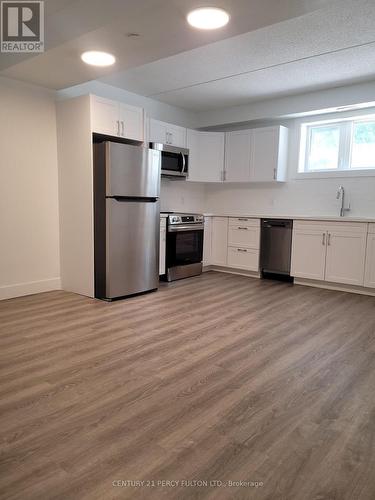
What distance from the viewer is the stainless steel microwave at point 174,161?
494 centimetres

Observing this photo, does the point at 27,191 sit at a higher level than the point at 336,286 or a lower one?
higher

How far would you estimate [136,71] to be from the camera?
414cm

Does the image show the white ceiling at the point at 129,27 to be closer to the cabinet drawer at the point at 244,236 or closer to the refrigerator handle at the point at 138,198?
the refrigerator handle at the point at 138,198

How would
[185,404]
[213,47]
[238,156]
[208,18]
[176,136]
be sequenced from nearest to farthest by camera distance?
[185,404], [208,18], [213,47], [176,136], [238,156]

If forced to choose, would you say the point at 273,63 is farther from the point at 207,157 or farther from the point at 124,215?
the point at 124,215

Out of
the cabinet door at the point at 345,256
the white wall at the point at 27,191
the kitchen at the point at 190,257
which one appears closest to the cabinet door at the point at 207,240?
the kitchen at the point at 190,257

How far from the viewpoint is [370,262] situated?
421 centimetres

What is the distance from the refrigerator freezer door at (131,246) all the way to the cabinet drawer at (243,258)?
1.55m

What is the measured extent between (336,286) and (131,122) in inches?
130

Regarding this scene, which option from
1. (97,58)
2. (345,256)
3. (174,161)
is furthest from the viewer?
(174,161)

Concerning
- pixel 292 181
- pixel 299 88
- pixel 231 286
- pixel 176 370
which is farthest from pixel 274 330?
pixel 299 88

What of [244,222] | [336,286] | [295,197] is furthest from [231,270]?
[336,286]

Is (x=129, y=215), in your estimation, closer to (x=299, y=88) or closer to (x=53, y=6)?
(x=53, y=6)
